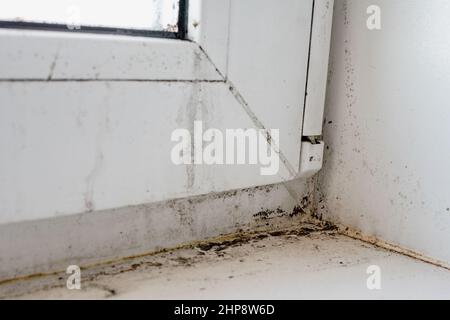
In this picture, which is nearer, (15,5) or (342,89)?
(15,5)

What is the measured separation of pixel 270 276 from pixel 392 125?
40 cm

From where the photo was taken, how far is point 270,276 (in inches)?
38.4

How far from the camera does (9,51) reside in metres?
0.79

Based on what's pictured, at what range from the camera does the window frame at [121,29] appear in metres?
0.84

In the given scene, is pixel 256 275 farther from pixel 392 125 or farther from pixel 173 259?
pixel 392 125

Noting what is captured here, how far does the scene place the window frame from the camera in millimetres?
841

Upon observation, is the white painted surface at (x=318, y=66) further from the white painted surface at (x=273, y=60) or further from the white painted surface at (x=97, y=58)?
the white painted surface at (x=97, y=58)

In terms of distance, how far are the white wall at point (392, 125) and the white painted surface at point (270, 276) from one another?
0.08m

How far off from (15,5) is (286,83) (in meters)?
0.53

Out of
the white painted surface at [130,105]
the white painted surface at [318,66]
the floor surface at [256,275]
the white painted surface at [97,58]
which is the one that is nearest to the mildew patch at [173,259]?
the floor surface at [256,275]

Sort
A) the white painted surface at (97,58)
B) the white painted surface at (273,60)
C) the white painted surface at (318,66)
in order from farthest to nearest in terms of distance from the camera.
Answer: the white painted surface at (318,66) < the white painted surface at (273,60) < the white painted surface at (97,58)
